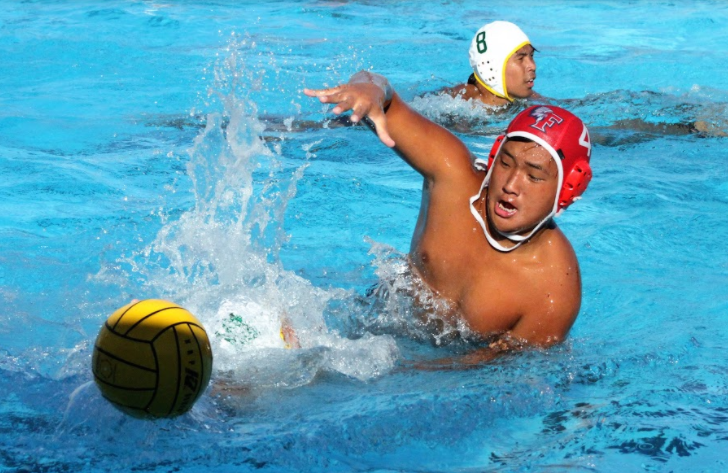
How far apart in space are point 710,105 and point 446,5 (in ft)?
20.0

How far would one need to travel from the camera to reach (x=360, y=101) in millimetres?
3520

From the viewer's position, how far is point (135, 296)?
4.84 m

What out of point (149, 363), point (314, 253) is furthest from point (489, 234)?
point (314, 253)

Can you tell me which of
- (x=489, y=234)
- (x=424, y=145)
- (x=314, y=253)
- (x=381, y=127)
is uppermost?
(x=381, y=127)

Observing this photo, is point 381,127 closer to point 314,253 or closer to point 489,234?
point 489,234

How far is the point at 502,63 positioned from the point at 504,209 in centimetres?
466

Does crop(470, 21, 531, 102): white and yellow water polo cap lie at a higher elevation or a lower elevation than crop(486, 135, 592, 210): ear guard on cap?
higher

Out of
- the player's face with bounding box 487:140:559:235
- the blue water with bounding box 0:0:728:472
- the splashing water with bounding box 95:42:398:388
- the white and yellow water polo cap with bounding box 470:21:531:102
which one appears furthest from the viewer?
the white and yellow water polo cap with bounding box 470:21:531:102

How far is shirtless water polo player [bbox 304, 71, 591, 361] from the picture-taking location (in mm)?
3648

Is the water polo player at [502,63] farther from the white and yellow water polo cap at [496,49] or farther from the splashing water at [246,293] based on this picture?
the splashing water at [246,293]

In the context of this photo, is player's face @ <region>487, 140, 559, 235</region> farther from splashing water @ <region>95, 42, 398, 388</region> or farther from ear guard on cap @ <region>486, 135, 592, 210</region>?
splashing water @ <region>95, 42, 398, 388</region>

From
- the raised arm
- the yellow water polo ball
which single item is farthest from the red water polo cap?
the yellow water polo ball

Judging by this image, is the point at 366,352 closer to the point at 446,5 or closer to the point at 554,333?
the point at 554,333

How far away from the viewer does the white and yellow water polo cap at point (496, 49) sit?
26.4 ft
